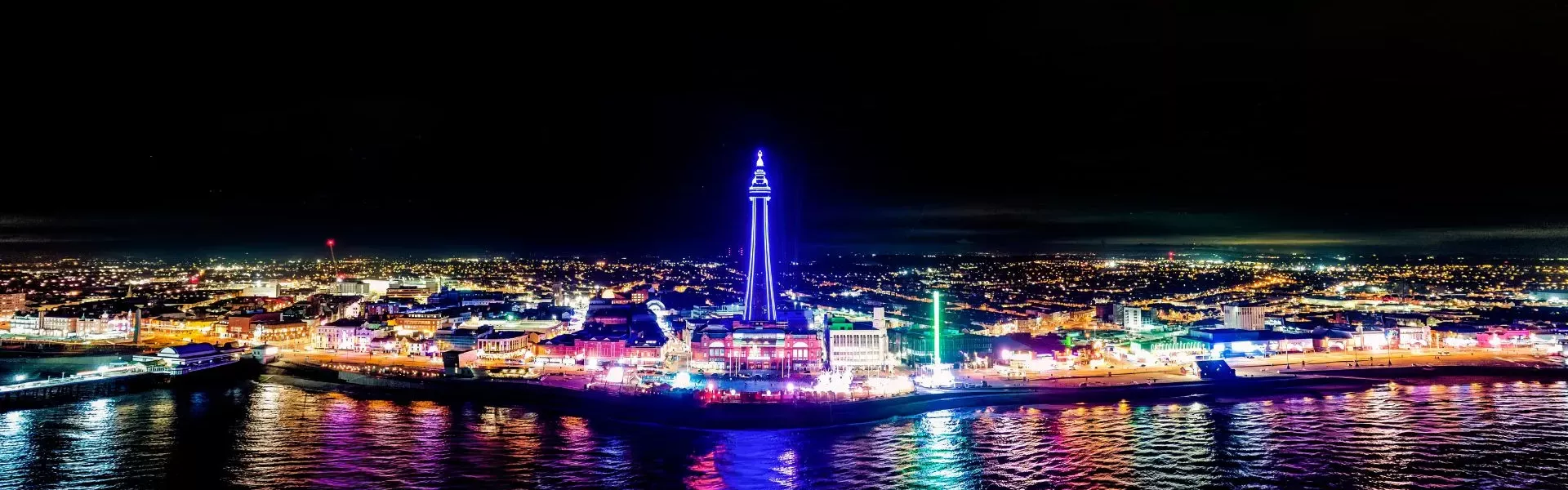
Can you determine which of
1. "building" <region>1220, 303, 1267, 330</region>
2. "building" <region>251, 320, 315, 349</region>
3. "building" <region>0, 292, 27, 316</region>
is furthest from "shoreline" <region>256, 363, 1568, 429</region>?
"building" <region>0, 292, 27, 316</region>

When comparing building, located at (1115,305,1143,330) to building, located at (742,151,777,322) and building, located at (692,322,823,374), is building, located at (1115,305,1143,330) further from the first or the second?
building, located at (692,322,823,374)

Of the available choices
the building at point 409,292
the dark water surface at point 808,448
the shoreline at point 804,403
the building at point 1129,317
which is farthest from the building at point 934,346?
the building at point 409,292

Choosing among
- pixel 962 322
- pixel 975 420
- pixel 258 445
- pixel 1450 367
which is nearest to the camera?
pixel 258 445

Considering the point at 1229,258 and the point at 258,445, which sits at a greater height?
the point at 1229,258

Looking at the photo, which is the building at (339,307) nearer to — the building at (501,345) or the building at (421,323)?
the building at (421,323)

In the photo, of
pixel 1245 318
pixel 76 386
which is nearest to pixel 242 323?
pixel 76 386

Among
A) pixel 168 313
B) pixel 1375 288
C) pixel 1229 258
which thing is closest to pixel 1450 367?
pixel 1375 288

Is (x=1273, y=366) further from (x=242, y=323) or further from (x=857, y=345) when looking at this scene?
(x=242, y=323)

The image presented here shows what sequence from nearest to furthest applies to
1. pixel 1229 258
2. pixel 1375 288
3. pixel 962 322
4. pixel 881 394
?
pixel 881 394 → pixel 962 322 → pixel 1375 288 → pixel 1229 258

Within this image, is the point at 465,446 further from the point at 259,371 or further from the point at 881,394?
the point at 259,371
